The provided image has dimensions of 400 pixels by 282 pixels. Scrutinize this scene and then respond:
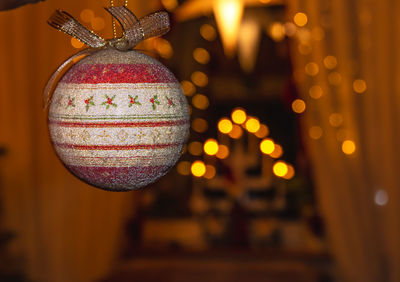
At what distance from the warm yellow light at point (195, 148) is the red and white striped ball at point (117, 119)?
14.5 ft

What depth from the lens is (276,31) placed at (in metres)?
5.53

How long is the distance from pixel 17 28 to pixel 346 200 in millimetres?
1488

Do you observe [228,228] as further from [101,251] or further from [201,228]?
[101,251]

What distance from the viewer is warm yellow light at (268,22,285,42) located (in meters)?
5.47

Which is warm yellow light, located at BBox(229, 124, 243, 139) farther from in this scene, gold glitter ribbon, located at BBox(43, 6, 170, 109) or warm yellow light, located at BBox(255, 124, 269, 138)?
gold glitter ribbon, located at BBox(43, 6, 170, 109)

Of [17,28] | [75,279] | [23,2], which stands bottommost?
[75,279]

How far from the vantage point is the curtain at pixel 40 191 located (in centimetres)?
318

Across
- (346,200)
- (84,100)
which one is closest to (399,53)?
(346,200)

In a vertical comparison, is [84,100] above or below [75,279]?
above

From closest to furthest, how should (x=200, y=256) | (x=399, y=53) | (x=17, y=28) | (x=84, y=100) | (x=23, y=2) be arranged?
(x=84, y=100) < (x=23, y=2) < (x=399, y=53) < (x=17, y=28) < (x=200, y=256)

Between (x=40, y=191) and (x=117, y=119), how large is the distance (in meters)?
2.31

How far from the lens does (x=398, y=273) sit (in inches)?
112

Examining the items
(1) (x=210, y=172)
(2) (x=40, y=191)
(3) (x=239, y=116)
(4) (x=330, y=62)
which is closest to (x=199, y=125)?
(3) (x=239, y=116)

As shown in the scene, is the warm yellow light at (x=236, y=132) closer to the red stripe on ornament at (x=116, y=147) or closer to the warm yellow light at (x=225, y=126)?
the warm yellow light at (x=225, y=126)
